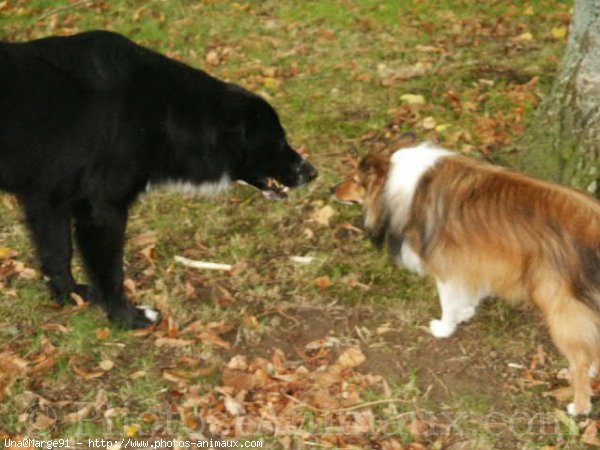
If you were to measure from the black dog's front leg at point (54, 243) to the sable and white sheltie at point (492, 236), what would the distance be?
69.1 inches

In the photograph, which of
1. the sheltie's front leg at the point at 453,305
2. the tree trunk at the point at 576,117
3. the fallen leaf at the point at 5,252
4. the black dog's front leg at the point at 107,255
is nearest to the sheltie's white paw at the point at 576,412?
the sheltie's front leg at the point at 453,305

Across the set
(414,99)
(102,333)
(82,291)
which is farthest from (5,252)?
(414,99)

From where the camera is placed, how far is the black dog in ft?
11.4

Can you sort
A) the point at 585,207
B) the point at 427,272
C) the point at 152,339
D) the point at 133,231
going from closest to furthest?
the point at 585,207 → the point at 427,272 → the point at 152,339 → the point at 133,231

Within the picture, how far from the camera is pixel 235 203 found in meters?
5.05

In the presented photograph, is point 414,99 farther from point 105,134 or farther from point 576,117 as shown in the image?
point 105,134

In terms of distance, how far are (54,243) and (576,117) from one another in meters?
3.34

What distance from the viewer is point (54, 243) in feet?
12.9

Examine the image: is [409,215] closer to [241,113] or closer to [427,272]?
[427,272]

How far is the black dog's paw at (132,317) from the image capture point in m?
3.97

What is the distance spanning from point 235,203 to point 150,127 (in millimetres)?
1562

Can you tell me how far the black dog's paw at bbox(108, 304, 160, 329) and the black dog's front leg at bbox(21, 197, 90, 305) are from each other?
0.31m

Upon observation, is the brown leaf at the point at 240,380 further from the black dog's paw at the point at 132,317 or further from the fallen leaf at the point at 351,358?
the black dog's paw at the point at 132,317

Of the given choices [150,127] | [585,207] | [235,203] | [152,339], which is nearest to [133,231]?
[235,203]
